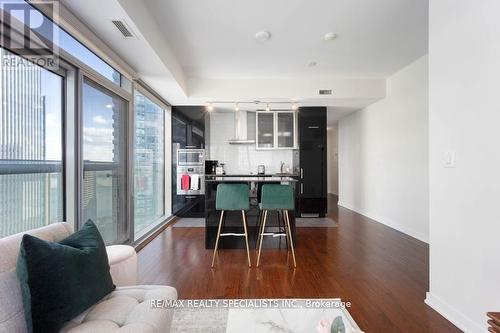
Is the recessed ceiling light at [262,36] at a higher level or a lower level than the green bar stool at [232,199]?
higher

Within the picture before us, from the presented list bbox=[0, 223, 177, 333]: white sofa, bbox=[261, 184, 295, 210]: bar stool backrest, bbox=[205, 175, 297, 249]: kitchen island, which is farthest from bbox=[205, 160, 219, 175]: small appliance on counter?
bbox=[0, 223, 177, 333]: white sofa

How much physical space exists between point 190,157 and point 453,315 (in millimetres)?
4657

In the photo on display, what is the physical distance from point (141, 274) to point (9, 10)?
98.8 inches

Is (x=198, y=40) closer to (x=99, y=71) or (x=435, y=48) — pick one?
(x=99, y=71)

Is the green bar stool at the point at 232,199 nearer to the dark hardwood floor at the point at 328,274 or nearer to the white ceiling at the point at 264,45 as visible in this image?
the dark hardwood floor at the point at 328,274

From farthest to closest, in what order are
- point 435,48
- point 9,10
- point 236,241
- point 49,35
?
point 236,241 < point 435,48 < point 49,35 < point 9,10

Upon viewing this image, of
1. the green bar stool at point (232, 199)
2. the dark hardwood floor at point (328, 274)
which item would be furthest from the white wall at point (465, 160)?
the green bar stool at point (232, 199)

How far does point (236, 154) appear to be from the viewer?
5.41m

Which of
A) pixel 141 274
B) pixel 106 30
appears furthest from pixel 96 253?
pixel 106 30

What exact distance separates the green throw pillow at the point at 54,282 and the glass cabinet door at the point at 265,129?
4295 millimetres

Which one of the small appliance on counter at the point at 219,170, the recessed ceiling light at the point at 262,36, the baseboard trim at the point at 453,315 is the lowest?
the baseboard trim at the point at 453,315

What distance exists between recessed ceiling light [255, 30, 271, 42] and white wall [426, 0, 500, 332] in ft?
5.48

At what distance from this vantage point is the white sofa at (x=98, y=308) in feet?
3.21

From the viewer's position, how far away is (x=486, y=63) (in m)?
1.53
